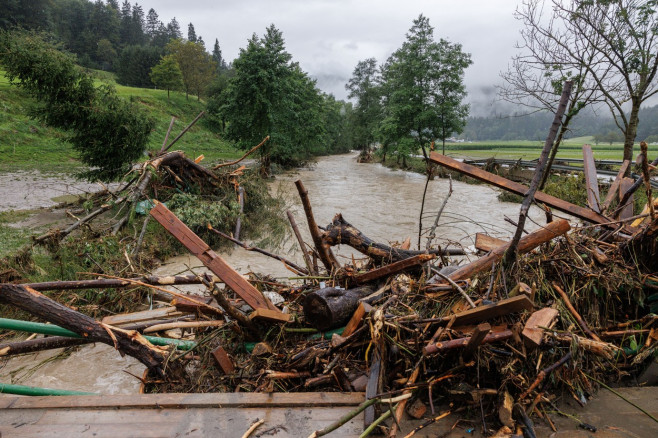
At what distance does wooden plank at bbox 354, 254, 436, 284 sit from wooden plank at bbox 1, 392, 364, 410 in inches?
49.5

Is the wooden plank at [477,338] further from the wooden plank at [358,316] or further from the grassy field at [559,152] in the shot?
the grassy field at [559,152]

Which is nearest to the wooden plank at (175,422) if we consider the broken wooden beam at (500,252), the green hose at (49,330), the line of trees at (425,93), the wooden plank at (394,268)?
the green hose at (49,330)

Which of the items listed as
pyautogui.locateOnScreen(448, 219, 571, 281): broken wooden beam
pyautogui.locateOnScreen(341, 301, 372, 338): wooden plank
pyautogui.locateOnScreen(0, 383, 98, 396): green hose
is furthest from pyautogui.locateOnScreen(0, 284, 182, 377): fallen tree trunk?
pyautogui.locateOnScreen(448, 219, 571, 281): broken wooden beam

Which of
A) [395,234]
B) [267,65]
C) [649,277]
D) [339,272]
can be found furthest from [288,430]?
[267,65]

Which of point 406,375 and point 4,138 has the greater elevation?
point 4,138

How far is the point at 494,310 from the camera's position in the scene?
7.23 feet

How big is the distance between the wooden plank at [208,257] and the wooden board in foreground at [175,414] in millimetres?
991

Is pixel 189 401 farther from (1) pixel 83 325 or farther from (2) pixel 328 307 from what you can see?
(1) pixel 83 325

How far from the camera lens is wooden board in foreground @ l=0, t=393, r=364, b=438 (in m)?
2.05

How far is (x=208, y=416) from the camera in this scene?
2145 millimetres

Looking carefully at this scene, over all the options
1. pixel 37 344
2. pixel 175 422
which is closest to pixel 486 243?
pixel 175 422

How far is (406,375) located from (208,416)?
1219mm

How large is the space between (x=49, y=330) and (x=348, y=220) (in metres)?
10.4

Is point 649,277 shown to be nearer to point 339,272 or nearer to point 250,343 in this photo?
point 339,272
